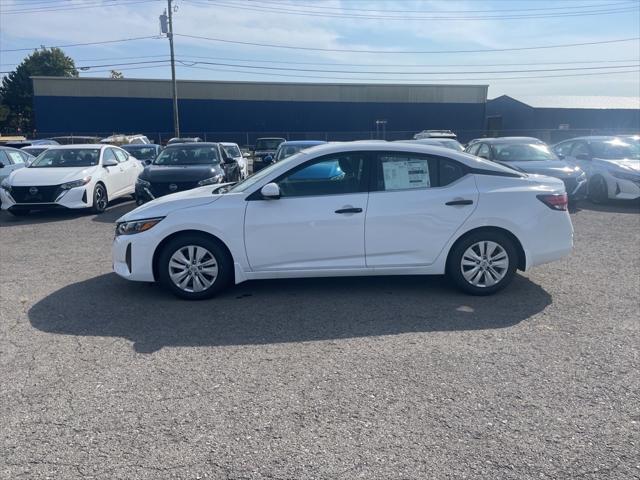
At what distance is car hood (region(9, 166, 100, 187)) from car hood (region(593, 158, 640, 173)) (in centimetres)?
1206

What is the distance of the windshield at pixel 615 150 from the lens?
46.5 ft

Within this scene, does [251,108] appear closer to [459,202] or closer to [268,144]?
[268,144]

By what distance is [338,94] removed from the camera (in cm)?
5434

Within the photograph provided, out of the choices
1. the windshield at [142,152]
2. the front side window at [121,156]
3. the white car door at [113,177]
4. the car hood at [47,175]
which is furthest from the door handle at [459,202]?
the windshield at [142,152]

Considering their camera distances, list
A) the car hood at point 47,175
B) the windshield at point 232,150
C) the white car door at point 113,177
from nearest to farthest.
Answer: the car hood at point 47,175 → the white car door at point 113,177 → the windshield at point 232,150

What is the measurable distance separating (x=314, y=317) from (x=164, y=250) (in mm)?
1786

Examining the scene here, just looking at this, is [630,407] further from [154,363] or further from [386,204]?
[154,363]

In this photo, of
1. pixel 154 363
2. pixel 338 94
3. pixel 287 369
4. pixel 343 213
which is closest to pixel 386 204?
pixel 343 213

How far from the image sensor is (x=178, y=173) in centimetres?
1186

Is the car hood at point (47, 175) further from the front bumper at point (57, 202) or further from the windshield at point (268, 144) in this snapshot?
Result: the windshield at point (268, 144)

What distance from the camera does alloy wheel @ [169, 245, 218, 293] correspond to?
5.95 metres

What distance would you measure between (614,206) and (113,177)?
1194cm

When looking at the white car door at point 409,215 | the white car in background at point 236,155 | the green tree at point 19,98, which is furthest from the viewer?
the green tree at point 19,98

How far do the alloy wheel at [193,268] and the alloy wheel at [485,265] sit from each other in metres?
2.66
